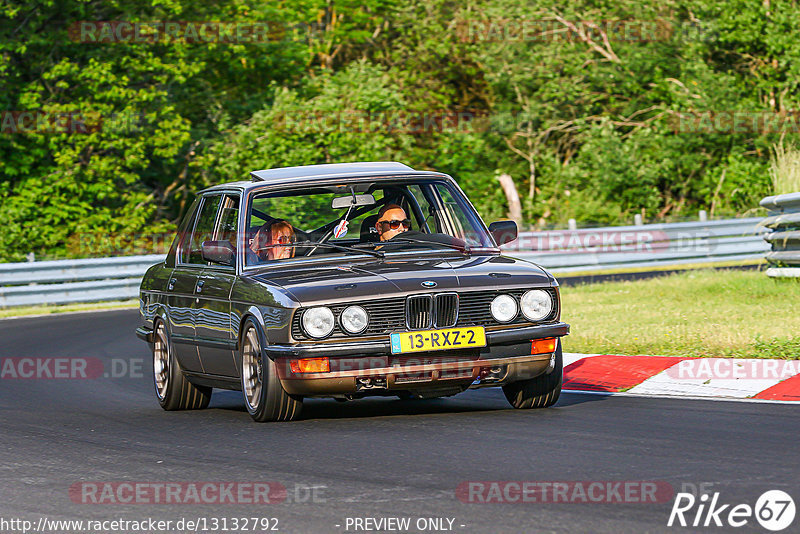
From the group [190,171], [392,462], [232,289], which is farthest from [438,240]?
[190,171]

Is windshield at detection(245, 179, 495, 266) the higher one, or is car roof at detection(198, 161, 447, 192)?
car roof at detection(198, 161, 447, 192)

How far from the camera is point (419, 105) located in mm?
41250

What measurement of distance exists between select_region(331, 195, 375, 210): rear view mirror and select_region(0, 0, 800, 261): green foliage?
2209cm

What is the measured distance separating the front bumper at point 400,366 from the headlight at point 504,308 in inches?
3.4

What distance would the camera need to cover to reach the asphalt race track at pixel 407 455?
566 cm

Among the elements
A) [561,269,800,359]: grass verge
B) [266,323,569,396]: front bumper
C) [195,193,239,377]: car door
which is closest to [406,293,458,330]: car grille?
[266,323,569,396]: front bumper

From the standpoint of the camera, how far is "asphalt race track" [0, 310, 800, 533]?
566cm

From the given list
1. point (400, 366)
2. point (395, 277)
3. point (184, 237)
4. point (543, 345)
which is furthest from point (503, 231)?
point (184, 237)

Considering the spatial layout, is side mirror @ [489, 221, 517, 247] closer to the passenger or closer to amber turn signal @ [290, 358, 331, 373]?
the passenger

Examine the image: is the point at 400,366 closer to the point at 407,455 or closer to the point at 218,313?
the point at 407,455

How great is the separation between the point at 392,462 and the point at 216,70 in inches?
1337

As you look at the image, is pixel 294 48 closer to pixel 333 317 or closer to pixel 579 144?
pixel 579 144

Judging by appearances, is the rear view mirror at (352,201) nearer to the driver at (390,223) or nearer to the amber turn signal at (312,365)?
the driver at (390,223)

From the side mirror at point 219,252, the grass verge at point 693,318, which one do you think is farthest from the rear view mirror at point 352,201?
the grass verge at point 693,318
